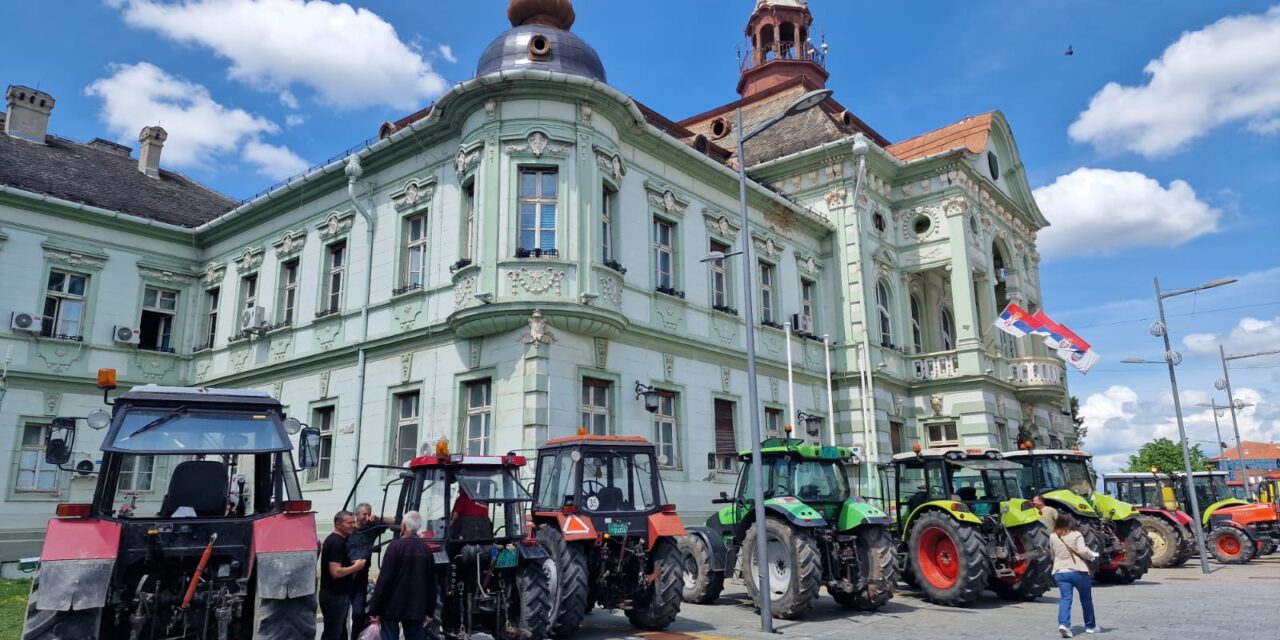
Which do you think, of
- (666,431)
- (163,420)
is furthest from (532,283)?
(163,420)

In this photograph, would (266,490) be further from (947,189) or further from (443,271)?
(947,189)

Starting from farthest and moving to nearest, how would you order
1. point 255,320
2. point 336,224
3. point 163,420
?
point 255,320, point 336,224, point 163,420

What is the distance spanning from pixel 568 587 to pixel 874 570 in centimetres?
468

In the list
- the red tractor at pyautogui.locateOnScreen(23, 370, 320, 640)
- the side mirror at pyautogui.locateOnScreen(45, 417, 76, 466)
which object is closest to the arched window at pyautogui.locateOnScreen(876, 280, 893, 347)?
the red tractor at pyautogui.locateOnScreen(23, 370, 320, 640)

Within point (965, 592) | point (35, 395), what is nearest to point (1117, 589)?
point (965, 592)

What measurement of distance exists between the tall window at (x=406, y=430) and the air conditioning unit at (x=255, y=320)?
19.7 ft

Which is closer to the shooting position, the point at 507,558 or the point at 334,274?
the point at 507,558

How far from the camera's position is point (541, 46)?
60.1 feet

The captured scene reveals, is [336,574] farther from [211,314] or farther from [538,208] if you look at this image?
[211,314]

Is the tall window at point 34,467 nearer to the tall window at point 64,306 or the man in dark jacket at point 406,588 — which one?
the tall window at point 64,306

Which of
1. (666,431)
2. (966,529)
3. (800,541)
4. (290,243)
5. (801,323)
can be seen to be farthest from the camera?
(801,323)

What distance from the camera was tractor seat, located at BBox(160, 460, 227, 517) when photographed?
23.8ft

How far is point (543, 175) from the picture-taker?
661 inches

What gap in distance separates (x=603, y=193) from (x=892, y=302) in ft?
38.6
